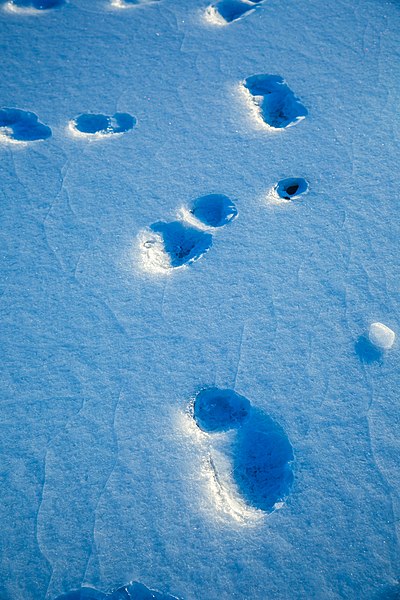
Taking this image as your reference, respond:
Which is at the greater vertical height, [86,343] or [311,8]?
[311,8]

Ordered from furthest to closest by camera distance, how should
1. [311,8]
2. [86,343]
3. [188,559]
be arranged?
[311,8], [86,343], [188,559]

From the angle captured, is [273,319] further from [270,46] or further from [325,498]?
[270,46]

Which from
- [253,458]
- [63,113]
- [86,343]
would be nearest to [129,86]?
[63,113]

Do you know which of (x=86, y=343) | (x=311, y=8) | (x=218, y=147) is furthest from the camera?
(x=311, y=8)

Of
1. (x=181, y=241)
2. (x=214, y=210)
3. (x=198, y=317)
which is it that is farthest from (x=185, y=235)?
(x=198, y=317)

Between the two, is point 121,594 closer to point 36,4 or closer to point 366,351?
point 366,351

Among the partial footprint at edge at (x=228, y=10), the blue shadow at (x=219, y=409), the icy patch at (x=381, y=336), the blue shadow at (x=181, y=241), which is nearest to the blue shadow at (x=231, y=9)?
the partial footprint at edge at (x=228, y=10)

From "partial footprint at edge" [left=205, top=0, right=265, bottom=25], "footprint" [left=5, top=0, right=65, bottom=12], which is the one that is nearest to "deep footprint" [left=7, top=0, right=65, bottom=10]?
"footprint" [left=5, top=0, right=65, bottom=12]
